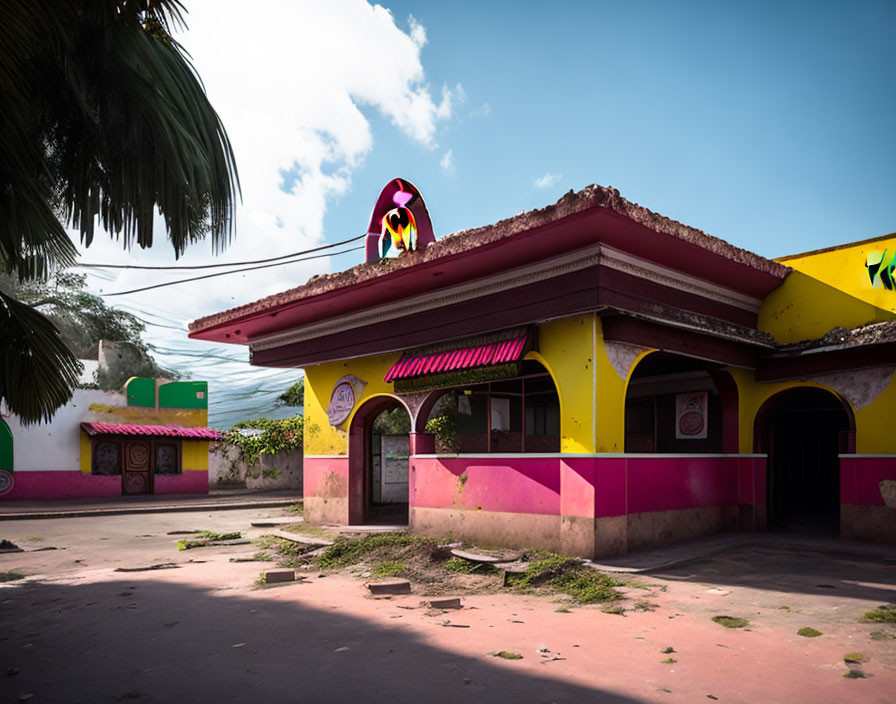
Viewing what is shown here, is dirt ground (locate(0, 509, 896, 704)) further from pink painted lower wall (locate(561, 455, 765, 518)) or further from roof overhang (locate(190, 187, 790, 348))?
roof overhang (locate(190, 187, 790, 348))

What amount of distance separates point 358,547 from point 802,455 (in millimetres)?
11834

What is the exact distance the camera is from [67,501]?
23.0 m

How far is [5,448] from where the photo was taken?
22719 millimetres

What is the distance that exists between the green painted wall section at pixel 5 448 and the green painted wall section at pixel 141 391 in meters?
4.49

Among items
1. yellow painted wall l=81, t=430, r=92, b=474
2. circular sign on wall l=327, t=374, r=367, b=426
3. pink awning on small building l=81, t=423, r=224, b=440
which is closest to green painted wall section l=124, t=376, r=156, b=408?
pink awning on small building l=81, t=423, r=224, b=440

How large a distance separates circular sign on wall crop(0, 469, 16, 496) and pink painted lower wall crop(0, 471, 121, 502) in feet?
0.41

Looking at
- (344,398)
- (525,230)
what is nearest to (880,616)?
(525,230)

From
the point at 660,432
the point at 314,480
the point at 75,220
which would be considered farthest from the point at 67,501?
the point at 75,220

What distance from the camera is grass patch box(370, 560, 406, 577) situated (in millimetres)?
8789

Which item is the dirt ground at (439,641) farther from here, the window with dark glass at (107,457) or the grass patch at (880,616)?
the window with dark glass at (107,457)

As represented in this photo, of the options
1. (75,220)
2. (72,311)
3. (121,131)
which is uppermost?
(72,311)

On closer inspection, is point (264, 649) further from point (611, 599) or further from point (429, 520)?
point (429, 520)

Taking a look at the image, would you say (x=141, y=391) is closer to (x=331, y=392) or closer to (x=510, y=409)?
(x=331, y=392)

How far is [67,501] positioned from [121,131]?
21641 millimetres
